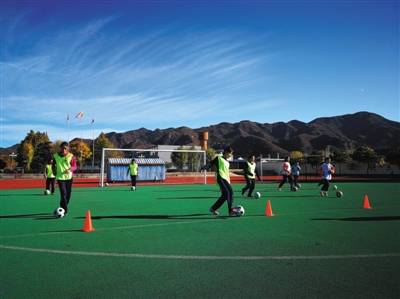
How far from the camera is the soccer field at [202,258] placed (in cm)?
426

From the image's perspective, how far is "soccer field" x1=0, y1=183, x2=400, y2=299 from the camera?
426 cm

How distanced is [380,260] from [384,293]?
1.49m

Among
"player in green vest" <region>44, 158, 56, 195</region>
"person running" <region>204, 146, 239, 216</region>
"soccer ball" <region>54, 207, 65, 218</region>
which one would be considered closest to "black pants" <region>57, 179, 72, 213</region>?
"soccer ball" <region>54, 207, 65, 218</region>

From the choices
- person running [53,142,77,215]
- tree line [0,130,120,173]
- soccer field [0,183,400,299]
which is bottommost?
soccer field [0,183,400,299]

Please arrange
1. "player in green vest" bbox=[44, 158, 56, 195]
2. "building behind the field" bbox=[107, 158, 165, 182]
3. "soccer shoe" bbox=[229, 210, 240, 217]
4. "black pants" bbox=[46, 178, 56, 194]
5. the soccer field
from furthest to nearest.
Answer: "building behind the field" bbox=[107, 158, 165, 182] → "black pants" bbox=[46, 178, 56, 194] → "player in green vest" bbox=[44, 158, 56, 195] → "soccer shoe" bbox=[229, 210, 240, 217] → the soccer field

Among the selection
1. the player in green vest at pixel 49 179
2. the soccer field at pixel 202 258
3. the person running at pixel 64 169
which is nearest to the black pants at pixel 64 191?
the person running at pixel 64 169

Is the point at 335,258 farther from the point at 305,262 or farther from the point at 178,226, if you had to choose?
the point at 178,226

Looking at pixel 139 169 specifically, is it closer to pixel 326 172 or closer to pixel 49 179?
pixel 49 179

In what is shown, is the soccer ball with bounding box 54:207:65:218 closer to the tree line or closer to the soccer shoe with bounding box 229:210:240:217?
the soccer shoe with bounding box 229:210:240:217

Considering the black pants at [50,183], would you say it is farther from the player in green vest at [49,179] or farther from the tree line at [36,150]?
the tree line at [36,150]

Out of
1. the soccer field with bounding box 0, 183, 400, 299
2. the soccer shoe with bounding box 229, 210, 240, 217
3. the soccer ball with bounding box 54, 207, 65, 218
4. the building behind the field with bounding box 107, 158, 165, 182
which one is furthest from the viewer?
the building behind the field with bounding box 107, 158, 165, 182

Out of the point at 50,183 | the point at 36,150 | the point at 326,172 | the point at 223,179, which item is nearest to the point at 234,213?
the point at 223,179

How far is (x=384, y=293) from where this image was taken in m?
4.10

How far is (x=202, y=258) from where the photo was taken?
221 inches
